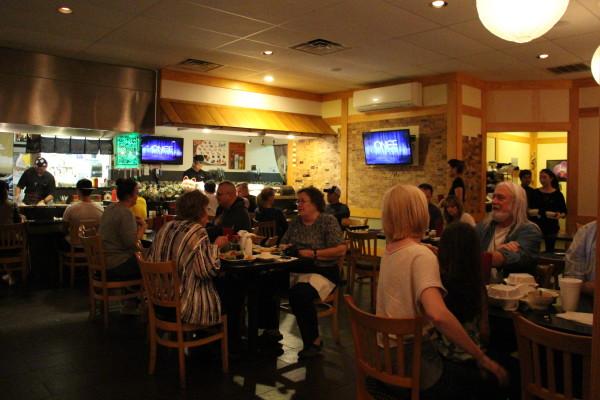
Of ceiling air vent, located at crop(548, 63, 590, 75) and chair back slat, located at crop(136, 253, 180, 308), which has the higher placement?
ceiling air vent, located at crop(548, 63, 590, 75)

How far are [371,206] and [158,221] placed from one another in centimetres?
460

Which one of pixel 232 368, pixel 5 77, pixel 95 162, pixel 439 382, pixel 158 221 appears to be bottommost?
pixel 232 368

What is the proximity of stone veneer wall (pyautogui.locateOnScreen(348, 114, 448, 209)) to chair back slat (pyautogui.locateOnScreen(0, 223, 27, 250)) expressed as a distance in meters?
5.71

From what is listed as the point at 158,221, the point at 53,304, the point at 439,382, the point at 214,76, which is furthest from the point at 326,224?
the point at 214,76

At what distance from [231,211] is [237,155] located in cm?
822

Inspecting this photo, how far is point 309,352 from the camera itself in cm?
402

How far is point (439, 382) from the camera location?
215cm

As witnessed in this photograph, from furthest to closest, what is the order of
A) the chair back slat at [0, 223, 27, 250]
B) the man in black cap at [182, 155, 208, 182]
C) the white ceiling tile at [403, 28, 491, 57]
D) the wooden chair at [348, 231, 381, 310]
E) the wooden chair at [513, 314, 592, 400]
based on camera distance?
the man in black cap at [182, 155, 208, 182]
the chair back slat at [0, 223, 27, 250]
the white ceiling tile at [403, 28, 491, 57]
the wooden chair at [348, 231, 381, 310]
the wooden chair at [513, 314, 592, 400]

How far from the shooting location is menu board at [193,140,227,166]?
1238 centimetres

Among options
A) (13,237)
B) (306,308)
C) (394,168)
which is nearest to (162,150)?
(13,237)

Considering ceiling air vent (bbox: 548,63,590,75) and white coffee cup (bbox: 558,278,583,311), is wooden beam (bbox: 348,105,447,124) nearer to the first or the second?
ceiling air vent (bbox: 548,63,590,75)

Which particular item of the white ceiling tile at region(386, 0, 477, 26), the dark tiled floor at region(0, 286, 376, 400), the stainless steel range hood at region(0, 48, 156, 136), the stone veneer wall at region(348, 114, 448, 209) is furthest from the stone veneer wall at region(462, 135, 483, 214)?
the stainless steel range hood at region(0, 48, 156, 136)

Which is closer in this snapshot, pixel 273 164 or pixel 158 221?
pixel 158 221

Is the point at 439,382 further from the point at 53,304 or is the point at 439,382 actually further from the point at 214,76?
the point at 214,76
